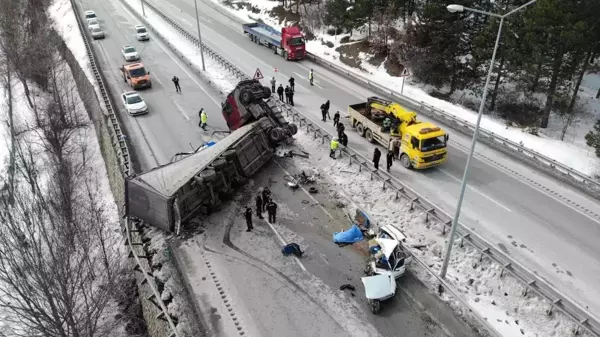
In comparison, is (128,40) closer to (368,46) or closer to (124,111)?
(124,111)

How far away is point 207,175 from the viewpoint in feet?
56.3

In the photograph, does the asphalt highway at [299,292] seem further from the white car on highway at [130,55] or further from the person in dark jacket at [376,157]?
the white car on highway at [130,55]

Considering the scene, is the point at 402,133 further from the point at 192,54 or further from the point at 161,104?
the point at 192,54

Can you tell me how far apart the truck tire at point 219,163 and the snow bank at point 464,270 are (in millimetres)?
5016

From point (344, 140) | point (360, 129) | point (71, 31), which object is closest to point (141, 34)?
point (71, 31)

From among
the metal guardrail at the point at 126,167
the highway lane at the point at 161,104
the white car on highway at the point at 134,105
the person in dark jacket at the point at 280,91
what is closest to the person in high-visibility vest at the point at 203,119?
the highway lane at the point at 161,104

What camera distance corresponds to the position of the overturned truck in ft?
53.0

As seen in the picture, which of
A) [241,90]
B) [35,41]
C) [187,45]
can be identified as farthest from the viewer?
[187,45]

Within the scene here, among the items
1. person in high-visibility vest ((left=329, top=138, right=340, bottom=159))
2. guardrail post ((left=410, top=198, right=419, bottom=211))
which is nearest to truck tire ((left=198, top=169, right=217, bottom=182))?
person in high-visibility vest ((left=329, top=138, right=340, bottom=159))

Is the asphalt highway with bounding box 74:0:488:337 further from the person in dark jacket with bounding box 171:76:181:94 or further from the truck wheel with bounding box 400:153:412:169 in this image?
the person in dark jacket with bounding box 171:76:181:94

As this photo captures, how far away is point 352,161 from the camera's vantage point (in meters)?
21.9

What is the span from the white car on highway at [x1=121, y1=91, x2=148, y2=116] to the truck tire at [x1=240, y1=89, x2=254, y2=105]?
883 centimetres

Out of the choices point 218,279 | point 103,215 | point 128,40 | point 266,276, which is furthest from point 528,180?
point 128,40

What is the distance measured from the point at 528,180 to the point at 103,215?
22.9 m
